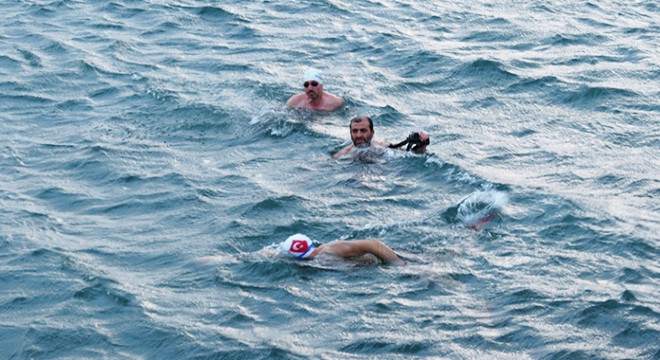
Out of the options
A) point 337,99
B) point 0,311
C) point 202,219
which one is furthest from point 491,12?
point 0,311

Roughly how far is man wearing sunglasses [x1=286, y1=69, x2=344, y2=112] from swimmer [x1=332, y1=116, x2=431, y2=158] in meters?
1.82

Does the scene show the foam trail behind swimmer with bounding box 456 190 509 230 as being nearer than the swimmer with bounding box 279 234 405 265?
No

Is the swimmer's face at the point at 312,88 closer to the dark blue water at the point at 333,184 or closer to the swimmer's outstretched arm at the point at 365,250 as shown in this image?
the dark blue water at the point at 333,184

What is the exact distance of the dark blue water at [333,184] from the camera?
1016cm

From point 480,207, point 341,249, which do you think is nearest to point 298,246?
point 341,249

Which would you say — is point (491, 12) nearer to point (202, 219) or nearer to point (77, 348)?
point (202, 219)

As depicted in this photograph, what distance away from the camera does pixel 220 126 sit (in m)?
16.1

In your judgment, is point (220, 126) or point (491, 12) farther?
point (491, 12)

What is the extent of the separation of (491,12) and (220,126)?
7.51 metres

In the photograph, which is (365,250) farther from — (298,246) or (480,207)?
(480,207)

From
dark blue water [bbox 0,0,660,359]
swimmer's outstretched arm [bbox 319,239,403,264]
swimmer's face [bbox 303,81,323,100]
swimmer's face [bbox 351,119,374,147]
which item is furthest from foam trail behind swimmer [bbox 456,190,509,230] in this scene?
swimmer's face [bbox 303,81,323,100]

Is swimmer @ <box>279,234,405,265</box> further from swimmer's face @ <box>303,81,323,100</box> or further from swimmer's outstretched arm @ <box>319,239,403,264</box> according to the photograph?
swimmer's face @ <box>303,81,323,100</box>

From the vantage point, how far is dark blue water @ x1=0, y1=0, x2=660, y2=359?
10164 mm

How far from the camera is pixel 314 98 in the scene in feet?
53.9
